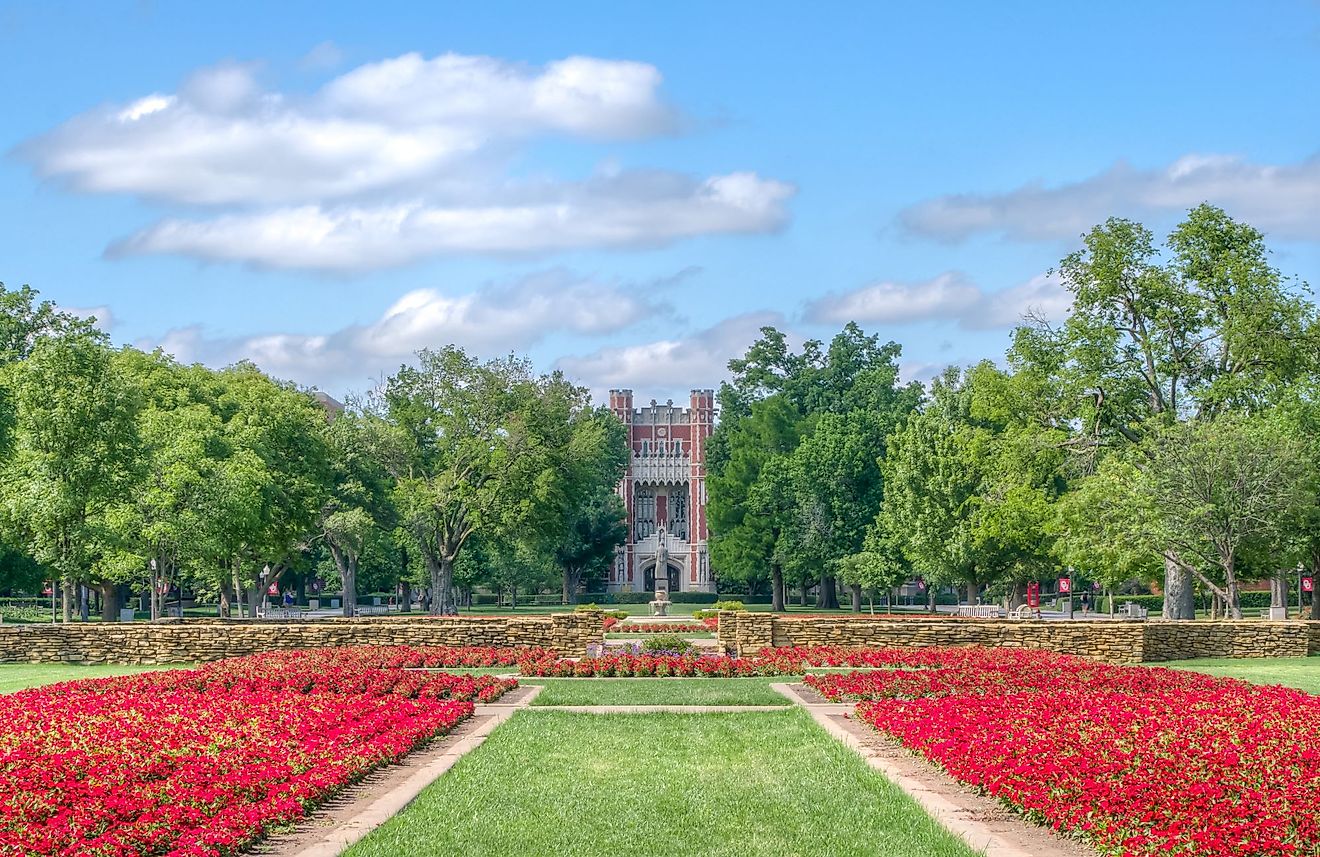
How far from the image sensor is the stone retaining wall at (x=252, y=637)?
92.8 ft

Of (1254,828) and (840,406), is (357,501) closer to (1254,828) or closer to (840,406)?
(840,406)

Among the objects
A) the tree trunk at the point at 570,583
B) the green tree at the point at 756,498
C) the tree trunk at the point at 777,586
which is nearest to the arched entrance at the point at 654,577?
the tree trunk at the point at 570,583

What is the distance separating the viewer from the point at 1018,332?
4509cm

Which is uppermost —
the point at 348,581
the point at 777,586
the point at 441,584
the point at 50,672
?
the point at 348,581

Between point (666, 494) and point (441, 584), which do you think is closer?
point (441, 584)

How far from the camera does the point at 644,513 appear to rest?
10881cm

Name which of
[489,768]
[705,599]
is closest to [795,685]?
[489,768]

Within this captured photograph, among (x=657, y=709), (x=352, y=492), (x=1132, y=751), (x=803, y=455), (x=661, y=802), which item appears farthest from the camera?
(x=803, y=455)

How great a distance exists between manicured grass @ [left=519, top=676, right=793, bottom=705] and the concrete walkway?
3518 millimetres

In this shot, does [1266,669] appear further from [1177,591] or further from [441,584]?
[441,584]

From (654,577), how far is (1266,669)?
7946 cm

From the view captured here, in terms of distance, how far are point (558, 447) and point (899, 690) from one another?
3759 cm

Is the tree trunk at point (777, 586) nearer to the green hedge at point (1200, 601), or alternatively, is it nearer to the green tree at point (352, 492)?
the green hedge at point (1200, 601)

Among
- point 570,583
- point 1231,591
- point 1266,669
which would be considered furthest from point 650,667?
point 570,583
